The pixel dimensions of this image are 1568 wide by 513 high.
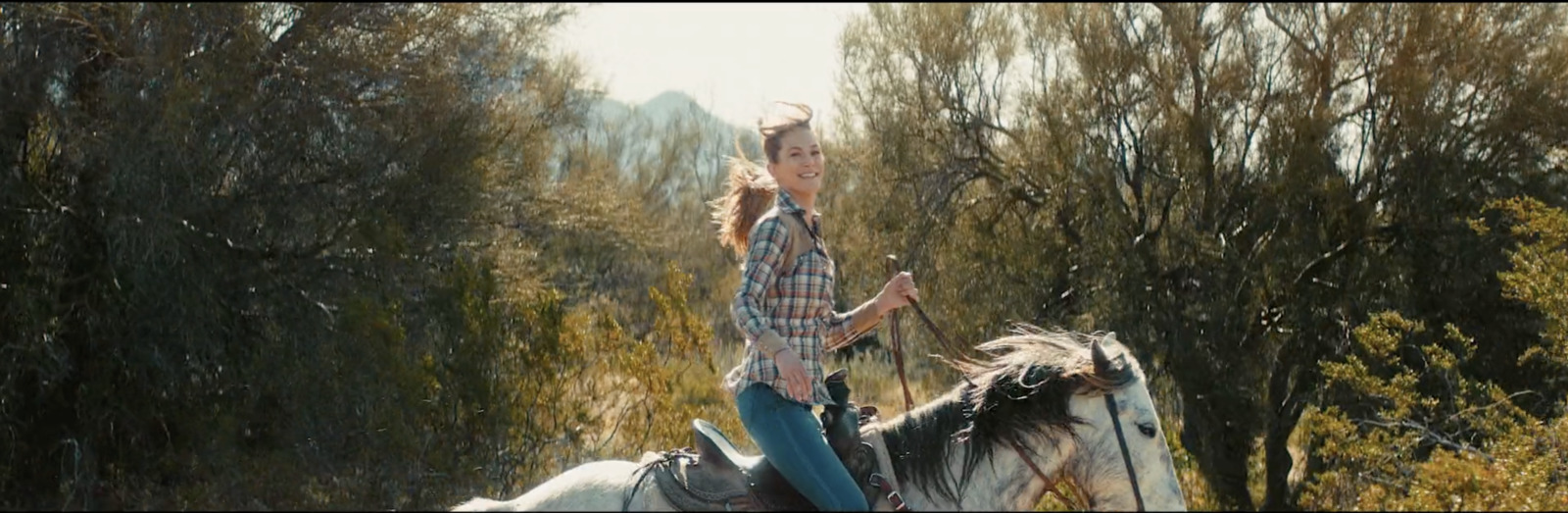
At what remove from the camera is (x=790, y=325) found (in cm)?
355

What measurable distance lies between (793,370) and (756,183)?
0.76 meters

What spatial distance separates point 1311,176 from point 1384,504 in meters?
7.43

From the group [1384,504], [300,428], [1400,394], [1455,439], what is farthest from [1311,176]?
[300,428]

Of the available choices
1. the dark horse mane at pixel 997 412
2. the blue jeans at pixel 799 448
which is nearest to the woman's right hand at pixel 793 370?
the blue jeans at pixel 799 448

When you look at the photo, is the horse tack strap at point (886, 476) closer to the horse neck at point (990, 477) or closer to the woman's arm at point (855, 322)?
the horse neck at point (990, 477)

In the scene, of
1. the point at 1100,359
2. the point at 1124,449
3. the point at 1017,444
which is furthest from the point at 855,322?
the point at 1124,449

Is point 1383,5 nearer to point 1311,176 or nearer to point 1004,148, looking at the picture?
point 1311,176

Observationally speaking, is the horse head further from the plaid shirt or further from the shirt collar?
the shirt collar

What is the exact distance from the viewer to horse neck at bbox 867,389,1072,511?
360cm

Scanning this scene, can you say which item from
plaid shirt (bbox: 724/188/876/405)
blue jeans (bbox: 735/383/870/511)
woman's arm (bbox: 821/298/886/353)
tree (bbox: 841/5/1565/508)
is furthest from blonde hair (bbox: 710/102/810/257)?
tree (bbox: 841/5/1565/508)

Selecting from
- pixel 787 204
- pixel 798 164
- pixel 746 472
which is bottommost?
pixel 746 472

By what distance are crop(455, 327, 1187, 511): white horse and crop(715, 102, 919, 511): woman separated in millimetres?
258

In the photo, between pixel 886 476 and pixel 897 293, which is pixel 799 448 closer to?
pixel 886 476

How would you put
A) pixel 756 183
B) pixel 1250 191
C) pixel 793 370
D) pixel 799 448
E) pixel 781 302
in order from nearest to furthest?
1. pixel 793 370
2. pixel 799 448
3. pixel 781 302
4. pixel 756 183
5. pixel 1250 191
